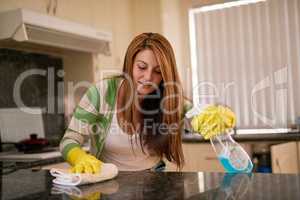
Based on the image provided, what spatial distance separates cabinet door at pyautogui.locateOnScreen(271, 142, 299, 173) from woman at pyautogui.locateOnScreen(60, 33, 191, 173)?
3.91ft

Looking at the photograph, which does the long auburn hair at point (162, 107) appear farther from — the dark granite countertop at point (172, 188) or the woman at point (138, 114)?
the dark granite countertop at point (172, 188)

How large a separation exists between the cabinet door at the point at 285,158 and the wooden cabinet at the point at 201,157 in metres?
0.30

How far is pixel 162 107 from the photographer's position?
4.37ft

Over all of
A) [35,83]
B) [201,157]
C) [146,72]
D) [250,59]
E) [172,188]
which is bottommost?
[201,157]

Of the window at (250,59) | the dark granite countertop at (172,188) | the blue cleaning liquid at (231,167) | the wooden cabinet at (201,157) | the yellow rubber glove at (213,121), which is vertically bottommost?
the wooden cabinet at (201,157)

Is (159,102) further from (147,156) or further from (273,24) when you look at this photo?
(273,24)

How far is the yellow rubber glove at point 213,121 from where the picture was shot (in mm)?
1012

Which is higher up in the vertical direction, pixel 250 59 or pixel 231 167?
pixel 250 59

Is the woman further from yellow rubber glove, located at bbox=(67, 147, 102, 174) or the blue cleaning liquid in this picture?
the blue cleaning liquid

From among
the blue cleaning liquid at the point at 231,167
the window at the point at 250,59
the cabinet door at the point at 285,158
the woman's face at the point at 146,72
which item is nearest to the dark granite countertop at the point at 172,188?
the blue cleaning liquid at the point at 231,167

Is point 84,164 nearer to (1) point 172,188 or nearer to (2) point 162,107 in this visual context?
(1) point 172,188

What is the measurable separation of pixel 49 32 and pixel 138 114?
3.82 ft

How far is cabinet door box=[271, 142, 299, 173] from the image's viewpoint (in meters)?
2.31

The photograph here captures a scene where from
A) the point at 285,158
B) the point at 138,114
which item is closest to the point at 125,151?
the point at 138,114
